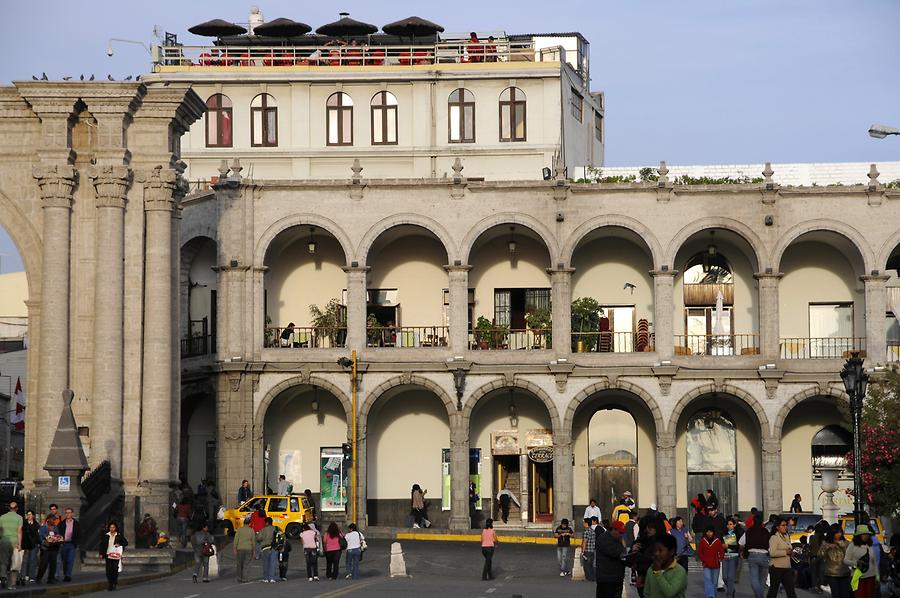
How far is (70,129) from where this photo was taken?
4266 centimetres

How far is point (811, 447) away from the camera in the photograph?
193ft

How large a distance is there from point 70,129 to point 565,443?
68.4ft

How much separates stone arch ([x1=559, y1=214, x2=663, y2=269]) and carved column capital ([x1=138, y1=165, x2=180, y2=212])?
17.7 metres

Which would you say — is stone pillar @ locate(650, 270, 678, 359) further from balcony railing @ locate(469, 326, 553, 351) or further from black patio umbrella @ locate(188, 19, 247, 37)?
black patio umbrella @ locate(188, 19, 247, 37)

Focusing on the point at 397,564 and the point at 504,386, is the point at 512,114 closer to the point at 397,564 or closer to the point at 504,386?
the point at 504,386

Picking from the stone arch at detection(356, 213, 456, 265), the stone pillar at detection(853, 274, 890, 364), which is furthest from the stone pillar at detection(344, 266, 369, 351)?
the stone pillar at detection(853, 274, 890, 364)

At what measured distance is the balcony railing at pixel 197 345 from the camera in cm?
5912

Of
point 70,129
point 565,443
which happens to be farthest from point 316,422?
point 70,129

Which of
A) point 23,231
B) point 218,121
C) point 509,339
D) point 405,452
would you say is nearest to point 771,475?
point 509,339

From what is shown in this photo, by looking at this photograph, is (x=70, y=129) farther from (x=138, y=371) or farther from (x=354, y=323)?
(x=354, y=323)

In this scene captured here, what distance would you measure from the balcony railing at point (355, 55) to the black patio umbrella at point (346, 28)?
69 cm

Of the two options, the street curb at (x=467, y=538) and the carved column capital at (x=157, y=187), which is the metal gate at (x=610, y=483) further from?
the carved column capital at (x=157, y=187)

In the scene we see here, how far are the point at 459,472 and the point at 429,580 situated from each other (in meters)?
18.4

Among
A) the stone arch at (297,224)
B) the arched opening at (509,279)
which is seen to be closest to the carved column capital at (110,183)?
the stone arch at (297,224)
